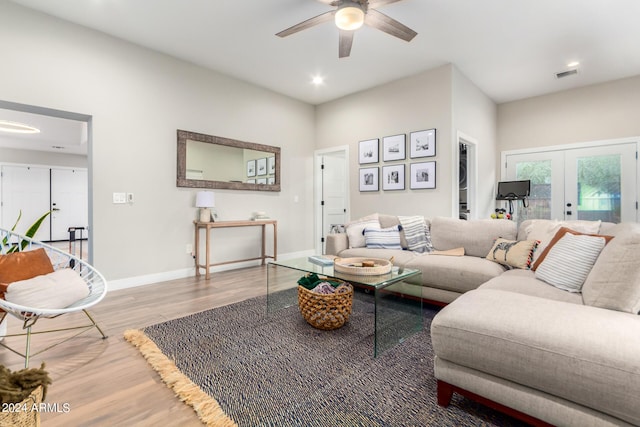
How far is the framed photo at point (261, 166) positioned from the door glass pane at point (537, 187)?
14.9 feet

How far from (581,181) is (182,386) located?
20.2 ft

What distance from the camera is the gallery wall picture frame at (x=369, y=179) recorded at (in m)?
4.83

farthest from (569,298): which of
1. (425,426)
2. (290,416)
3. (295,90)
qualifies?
(295,90)

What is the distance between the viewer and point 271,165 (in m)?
5.00

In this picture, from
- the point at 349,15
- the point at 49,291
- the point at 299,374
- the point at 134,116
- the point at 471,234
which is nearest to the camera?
the point at 299,374

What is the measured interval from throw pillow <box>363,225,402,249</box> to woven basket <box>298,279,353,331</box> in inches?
48.3

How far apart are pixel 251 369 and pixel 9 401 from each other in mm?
1128

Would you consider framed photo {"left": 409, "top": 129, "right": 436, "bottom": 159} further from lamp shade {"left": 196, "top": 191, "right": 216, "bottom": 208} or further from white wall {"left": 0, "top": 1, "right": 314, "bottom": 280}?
lamp shade {"left": 196, "top": 191, "right": 216, "bottom": 208}

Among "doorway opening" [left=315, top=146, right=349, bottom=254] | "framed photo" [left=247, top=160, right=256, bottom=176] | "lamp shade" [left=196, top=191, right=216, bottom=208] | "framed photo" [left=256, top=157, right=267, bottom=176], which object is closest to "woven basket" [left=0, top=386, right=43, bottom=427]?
"lamp shade" [left=196, top=191, right=216, bottom=208]

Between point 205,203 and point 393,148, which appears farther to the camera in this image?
point 393,148

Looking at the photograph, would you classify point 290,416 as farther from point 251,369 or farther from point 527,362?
point 527,362

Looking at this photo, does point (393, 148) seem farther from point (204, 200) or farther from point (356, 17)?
point (204, 200)

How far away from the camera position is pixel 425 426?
4.25ft

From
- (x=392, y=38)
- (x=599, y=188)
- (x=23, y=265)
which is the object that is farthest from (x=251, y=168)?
(x=599, y=188)
